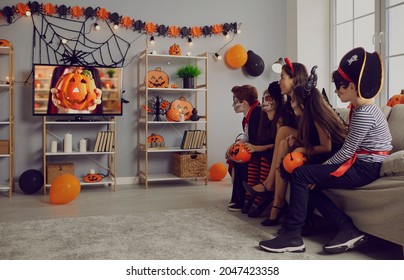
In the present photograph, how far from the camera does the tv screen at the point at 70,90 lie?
4258 millimetres

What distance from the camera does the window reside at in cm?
421

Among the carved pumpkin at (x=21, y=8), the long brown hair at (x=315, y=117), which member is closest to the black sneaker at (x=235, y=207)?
the long brown hair at (x=315, y=117)

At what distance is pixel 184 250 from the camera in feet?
7.89

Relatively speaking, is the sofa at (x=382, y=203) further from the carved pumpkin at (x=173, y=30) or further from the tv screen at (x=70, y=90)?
the carved pumpkin at (x=173, y=30)

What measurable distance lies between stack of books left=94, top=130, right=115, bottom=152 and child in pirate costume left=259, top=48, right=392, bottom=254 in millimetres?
2439

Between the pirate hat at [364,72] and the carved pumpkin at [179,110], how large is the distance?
2457mm

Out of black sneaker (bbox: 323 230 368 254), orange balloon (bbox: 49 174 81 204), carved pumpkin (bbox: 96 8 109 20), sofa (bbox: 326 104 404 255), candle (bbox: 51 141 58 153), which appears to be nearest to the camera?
sofa (bbox: 326 104 404 255)

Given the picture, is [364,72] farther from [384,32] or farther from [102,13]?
[102,13]

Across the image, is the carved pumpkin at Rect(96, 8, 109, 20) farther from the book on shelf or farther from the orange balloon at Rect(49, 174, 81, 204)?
the orange balloon at Rect(49, 174, 81, 204)

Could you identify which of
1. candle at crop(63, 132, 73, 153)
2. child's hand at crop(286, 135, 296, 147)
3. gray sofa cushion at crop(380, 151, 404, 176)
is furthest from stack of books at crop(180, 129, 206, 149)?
gray sofa cushion at crop(380, 151, 404, 176)

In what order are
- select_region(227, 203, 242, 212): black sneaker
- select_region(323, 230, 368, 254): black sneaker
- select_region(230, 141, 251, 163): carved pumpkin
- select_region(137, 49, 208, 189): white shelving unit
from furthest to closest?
1. select_region(137, 49, 208, 189): white shelving unit
2. select_region(227, 203, 242, 212): black sneaker
3. select_region(230, 141, 251, 163): carved pumpkin
4. select_region(323, 230, 368, 254): black sneaker

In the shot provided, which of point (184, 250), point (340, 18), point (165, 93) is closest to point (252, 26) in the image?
point (340, 18)

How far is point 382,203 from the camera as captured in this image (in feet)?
7.37

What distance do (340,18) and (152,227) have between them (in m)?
3.52
